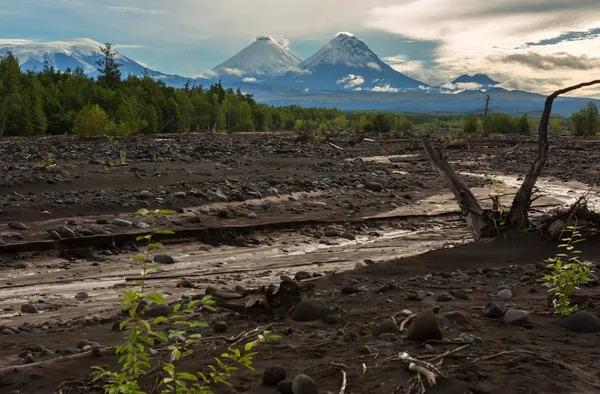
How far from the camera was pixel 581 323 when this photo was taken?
5.11 metres

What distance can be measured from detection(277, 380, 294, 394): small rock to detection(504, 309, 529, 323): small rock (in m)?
2.37

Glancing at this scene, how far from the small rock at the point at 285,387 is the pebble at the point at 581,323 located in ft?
8.66

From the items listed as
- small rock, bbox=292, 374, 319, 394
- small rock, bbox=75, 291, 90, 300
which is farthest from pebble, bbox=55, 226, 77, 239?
small rock, bbox=292, 374, 319, 394

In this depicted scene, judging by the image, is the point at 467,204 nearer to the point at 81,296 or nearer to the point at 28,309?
the point at 81,296

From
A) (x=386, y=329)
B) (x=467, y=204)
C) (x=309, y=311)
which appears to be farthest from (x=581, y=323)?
(x=467, y=204)

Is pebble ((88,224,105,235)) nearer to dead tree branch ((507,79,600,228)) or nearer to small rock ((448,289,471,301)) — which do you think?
small rock ((448,289,471,301))

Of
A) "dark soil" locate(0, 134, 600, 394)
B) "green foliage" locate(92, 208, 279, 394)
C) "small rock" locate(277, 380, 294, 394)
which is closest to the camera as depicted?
"green foliage" locate(92, 208, 279, 394)

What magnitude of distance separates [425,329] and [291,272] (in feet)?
16.5

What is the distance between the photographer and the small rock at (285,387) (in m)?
4.08

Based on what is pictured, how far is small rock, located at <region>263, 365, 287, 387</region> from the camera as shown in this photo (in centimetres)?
424

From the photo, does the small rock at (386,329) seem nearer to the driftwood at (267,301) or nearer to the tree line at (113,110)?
the driftwood at (267,301)

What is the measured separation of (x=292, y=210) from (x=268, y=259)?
3.84 metres

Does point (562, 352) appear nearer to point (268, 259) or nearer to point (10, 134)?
point (268, 259)

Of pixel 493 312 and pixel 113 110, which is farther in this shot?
pixel 113 110
